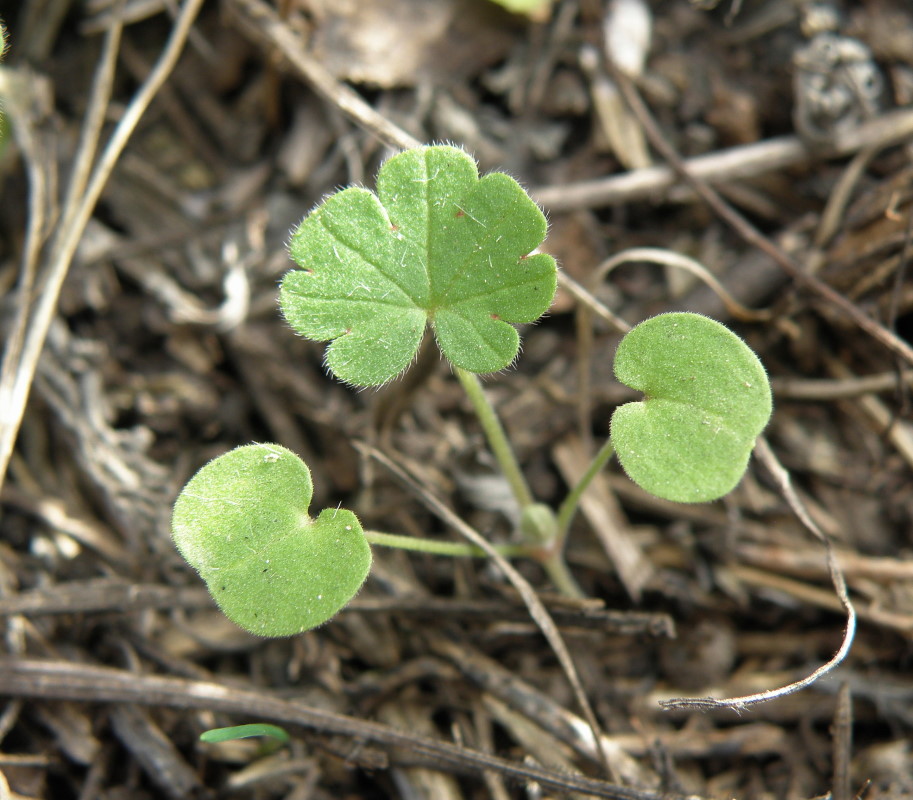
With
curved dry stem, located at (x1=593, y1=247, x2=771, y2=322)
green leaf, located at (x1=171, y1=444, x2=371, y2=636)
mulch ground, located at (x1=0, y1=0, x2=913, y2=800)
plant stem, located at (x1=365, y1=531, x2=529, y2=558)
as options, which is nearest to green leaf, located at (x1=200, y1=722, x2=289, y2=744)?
mulch ground, located at (x1=0, y1=0, x2=913, y2=800)

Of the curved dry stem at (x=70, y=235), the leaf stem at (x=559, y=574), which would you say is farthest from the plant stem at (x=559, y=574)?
the curved dry stem at (x=70, y=235)

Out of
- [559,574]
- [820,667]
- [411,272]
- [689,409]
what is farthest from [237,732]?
[820,667]

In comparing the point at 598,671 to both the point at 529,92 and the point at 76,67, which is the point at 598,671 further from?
the point at 76,67

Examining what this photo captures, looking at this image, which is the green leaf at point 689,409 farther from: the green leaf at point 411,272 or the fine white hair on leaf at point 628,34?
the fine white hair on leaf at point 628,34

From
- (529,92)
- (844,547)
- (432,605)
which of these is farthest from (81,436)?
(844,547)

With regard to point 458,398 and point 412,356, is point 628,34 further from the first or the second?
point 412,356

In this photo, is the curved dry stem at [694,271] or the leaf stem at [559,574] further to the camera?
the curved dry stem at [694,271]
